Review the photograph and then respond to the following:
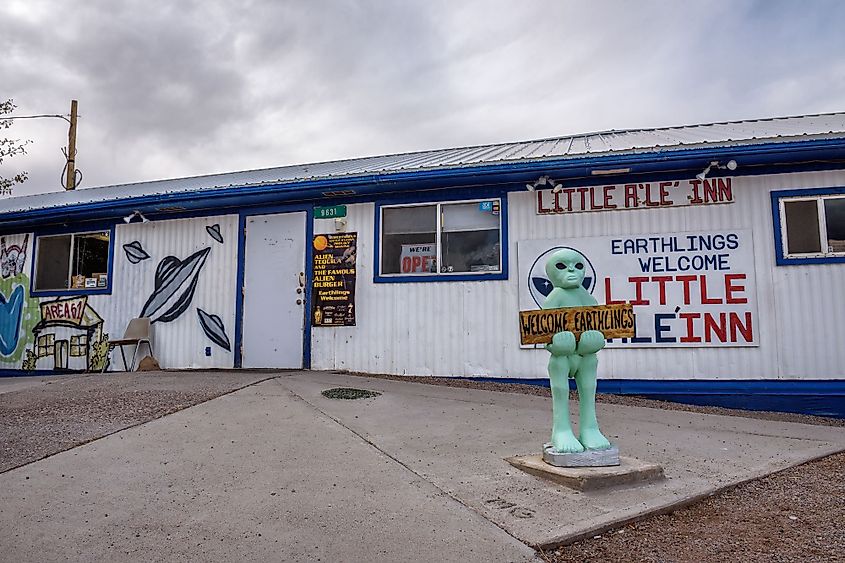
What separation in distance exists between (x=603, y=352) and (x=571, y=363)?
4.13 meters

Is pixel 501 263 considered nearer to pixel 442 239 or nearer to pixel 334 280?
pixel 442 239

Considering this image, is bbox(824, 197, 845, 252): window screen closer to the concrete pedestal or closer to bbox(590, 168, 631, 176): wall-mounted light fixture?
bbox(590, 168, 631, 176): wall-mounted light fixture

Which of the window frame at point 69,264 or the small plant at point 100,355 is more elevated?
the window frame at point 69,264

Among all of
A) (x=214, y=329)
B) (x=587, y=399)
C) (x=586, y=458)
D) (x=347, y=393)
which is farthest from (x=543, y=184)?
(x=214, y=329)

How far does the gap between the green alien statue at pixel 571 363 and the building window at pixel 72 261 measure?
9.41 metres

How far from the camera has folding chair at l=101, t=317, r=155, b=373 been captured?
10.5 meters

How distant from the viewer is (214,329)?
409 inches

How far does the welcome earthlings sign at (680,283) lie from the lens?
26.9ft

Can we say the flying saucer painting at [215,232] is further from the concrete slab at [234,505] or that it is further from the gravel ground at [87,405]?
the concrete slab at [234,505]

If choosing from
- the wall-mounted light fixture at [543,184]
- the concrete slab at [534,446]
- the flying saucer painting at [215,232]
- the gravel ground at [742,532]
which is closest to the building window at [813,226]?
the concrete slab at [534,446]

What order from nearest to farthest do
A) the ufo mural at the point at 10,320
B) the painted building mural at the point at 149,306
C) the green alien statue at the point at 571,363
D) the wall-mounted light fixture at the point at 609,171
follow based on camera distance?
the green alien statue at the point at 571,363 → the wall-mounted light fixture at the point at 609,171 → the painted building mural at the point at 149,306 → the ufo mural at the point at 10,320

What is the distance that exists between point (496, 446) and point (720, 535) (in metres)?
2.09

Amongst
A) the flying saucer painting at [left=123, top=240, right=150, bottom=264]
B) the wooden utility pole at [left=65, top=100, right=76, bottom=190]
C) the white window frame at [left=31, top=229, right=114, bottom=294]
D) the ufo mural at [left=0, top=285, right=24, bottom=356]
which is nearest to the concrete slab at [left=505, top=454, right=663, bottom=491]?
the flying saucer painting at [left=123, top=240, right=150, bottom=264]

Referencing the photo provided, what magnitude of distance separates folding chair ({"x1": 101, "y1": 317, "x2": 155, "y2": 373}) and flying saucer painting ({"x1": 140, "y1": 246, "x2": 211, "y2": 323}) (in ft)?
0.57
